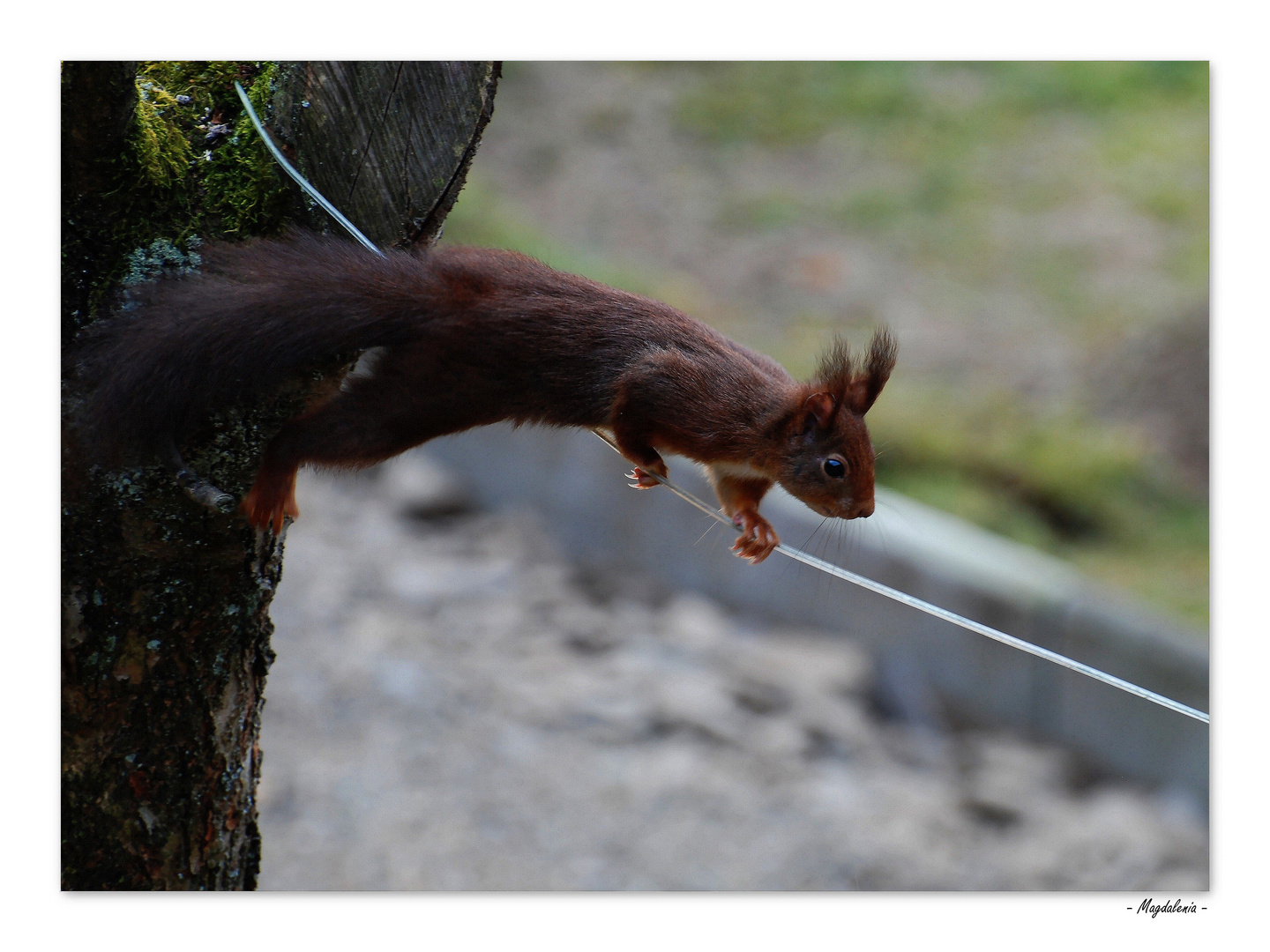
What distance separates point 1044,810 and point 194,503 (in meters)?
3.47

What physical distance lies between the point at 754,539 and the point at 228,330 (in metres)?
0.98

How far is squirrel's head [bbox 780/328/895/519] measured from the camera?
194 centimetres

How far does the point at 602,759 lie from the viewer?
13.4ft

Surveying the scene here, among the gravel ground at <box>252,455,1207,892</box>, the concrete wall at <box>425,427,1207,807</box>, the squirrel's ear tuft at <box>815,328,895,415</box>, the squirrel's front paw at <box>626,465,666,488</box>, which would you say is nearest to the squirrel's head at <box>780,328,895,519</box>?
the squirrel's ear tuft at <box>815,328,895,415</box>

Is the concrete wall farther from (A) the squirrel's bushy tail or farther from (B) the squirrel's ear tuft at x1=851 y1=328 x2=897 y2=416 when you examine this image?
(A) the squirrel's bushy tail

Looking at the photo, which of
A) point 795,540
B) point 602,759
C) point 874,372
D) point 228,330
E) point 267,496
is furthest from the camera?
point 795,540

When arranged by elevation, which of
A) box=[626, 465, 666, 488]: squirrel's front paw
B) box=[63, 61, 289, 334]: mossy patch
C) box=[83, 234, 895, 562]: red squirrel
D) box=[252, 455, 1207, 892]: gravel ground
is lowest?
box=[252, 455, 1207, 892]: gravel ground

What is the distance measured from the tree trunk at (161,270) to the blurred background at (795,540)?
2.54 feet

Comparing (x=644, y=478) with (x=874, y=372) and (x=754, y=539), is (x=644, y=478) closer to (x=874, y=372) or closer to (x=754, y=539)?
(x=754, y=539)

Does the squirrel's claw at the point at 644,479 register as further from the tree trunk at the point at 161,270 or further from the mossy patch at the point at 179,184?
the mossy patch at the point at 179,184

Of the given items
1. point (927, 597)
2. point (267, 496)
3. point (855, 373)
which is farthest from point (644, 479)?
point (927, 597)

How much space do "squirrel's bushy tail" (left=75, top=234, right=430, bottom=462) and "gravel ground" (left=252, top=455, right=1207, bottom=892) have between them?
225 cm

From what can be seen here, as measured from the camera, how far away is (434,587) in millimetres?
4656

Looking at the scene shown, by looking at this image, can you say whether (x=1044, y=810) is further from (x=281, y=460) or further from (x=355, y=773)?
(x=281, y=460)
